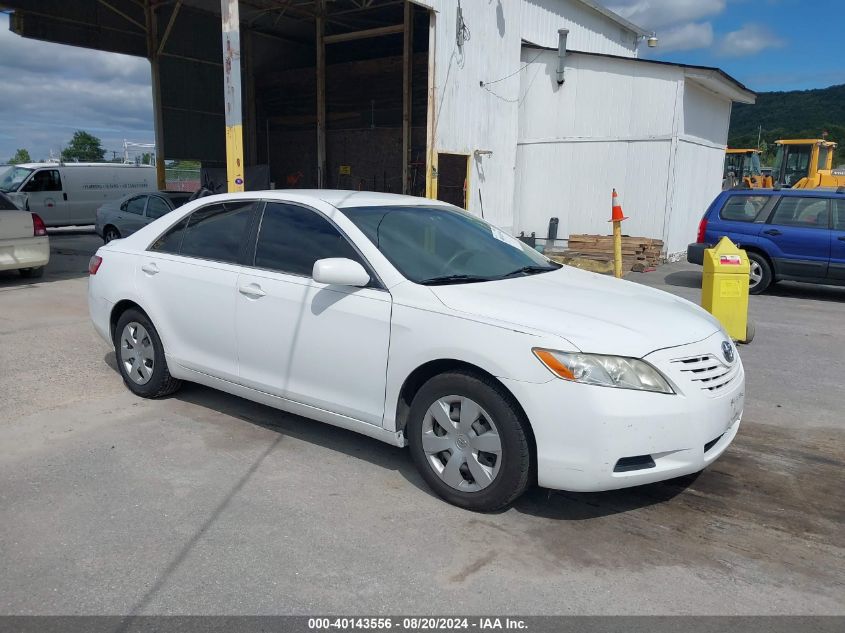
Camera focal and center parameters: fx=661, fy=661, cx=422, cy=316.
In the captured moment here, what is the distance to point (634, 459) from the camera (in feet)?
10.7

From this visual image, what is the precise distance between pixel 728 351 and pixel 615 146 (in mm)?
12491

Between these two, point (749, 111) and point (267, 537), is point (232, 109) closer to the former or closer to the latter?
point (267, 537)

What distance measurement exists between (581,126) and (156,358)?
42.6 ft

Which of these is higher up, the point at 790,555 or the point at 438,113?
the point at 438,113

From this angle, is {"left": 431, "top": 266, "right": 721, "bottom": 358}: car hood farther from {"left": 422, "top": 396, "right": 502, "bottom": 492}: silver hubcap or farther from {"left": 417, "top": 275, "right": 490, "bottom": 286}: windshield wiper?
{"left": 422, "top": 396, "right": 502, "bottom": 492}: silver hubcap

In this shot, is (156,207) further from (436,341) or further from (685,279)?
(436,341)

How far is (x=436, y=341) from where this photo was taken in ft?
11.5

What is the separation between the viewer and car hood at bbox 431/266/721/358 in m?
Result: 3.28

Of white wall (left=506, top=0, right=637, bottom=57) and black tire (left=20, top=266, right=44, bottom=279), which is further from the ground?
white wall (left=506, top=0, right=637, bottom=57)

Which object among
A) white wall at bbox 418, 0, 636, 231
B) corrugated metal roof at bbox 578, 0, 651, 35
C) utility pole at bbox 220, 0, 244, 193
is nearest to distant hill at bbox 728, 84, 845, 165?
corrugated metal roof at bbox 578, 0, 651, 35

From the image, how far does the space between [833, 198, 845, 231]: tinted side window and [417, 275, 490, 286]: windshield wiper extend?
851 cm

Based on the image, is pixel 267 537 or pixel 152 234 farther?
pixel 152 234

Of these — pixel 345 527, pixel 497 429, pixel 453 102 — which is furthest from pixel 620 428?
pixel 453 102

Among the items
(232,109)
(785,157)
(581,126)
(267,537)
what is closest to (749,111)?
(785,157)
